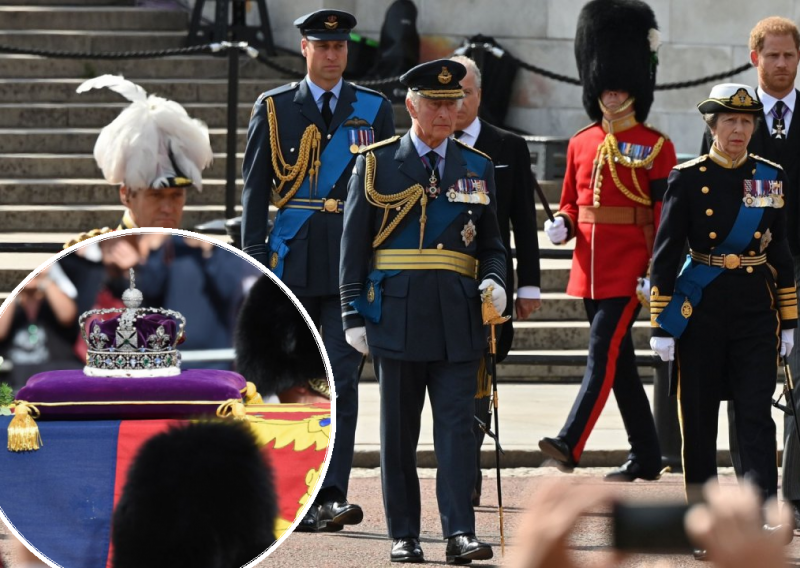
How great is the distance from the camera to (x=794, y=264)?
7.17m

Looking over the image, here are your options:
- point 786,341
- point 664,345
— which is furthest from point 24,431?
point 786,341

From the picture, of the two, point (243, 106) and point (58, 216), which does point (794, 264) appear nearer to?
point (58, 216)

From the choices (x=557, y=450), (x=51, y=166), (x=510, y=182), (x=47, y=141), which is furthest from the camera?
(x=47, y=141)

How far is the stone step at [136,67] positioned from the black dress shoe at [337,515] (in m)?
8.17

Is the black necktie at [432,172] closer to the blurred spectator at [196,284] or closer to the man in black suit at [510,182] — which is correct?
the man in black suit at [510,182]

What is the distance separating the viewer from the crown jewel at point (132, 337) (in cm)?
424

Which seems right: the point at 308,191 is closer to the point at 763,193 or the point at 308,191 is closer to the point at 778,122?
the point at 763,193

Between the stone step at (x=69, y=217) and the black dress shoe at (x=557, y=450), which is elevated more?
the stone step at (x=69, y=217)

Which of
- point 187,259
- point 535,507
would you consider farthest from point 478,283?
point 535,507

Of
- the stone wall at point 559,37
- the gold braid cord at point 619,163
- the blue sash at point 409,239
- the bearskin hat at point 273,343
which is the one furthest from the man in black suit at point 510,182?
the stone wall at point 559,37

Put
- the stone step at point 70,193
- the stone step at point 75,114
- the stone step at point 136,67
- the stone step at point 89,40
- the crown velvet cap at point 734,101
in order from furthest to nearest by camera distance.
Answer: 1. the stone step at point 89,40
2. the stone step at point 136,67
3. the stone step at point 75,114
4. the stone step at point 70,193
5. the crown velvet cap at point 734,101

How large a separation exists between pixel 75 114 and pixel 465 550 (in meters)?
8.43

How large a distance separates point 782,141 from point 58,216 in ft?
20.8

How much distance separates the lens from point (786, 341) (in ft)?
21.4
